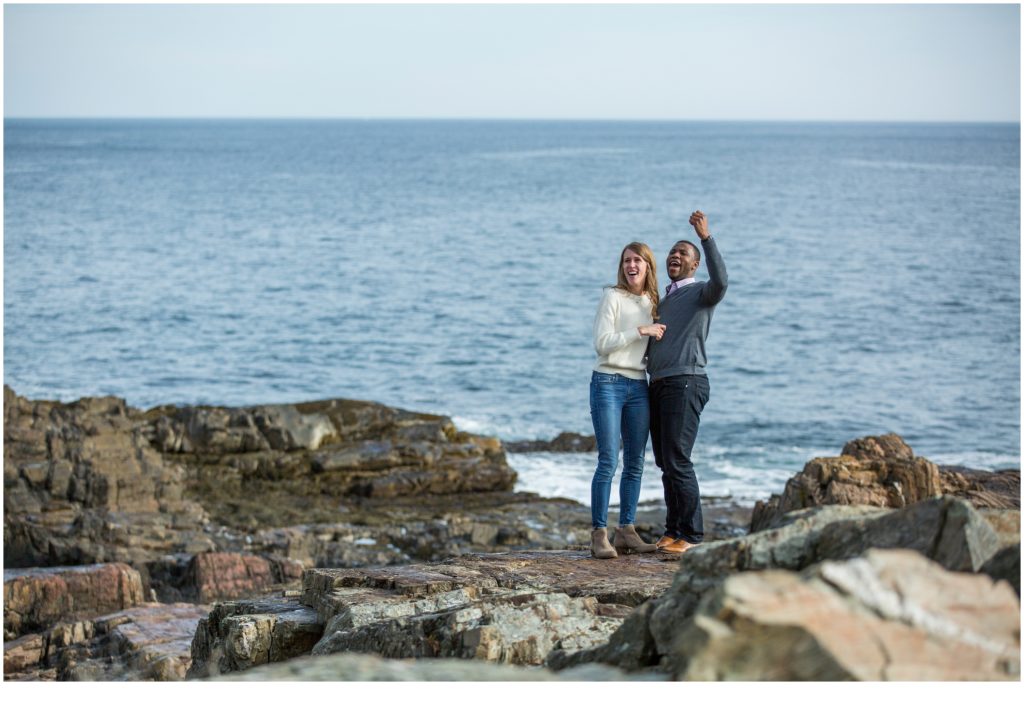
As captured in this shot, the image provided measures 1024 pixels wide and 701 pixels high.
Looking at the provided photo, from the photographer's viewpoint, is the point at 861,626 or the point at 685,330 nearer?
the point at 861,626

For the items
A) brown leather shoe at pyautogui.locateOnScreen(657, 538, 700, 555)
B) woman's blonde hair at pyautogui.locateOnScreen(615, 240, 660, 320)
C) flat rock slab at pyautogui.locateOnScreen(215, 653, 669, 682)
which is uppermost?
woman's blonde hair at pyautogui.locateOnScreen(615, 240, 660, 320)

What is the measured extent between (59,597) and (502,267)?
143 ft

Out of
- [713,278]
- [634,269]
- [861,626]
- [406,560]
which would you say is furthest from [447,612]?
[406,560]

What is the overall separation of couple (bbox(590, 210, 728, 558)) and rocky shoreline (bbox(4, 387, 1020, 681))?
0.89 meters

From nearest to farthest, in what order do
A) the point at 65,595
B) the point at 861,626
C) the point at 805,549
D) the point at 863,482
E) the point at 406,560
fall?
the point at 861,626, the point at 805,549, the point at 65,595, the point at 863,482, the point at 406,560

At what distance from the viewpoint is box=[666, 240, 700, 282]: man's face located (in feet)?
25.8

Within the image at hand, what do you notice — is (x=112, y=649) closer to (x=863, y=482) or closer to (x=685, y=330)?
(x=685, y=330)

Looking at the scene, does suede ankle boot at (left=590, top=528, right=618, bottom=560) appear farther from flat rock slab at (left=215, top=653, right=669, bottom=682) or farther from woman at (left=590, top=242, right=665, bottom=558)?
flat rock slab at (left=215, top=653, right=669, bottom=682)

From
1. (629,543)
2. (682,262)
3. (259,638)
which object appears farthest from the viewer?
(629,543)

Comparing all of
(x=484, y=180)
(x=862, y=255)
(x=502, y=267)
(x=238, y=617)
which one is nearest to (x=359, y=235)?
(x=502, y=267)

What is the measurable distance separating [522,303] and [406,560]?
29.5 m

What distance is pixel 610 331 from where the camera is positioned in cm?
760

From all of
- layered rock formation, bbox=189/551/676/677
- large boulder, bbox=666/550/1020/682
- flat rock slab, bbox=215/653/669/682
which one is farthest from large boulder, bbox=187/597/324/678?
large boulder, bbox=666/550/1020/682

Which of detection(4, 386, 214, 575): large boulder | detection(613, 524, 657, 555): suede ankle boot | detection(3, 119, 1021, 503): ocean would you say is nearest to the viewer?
detection(613, 524, 657, 555): suede ankle boot
